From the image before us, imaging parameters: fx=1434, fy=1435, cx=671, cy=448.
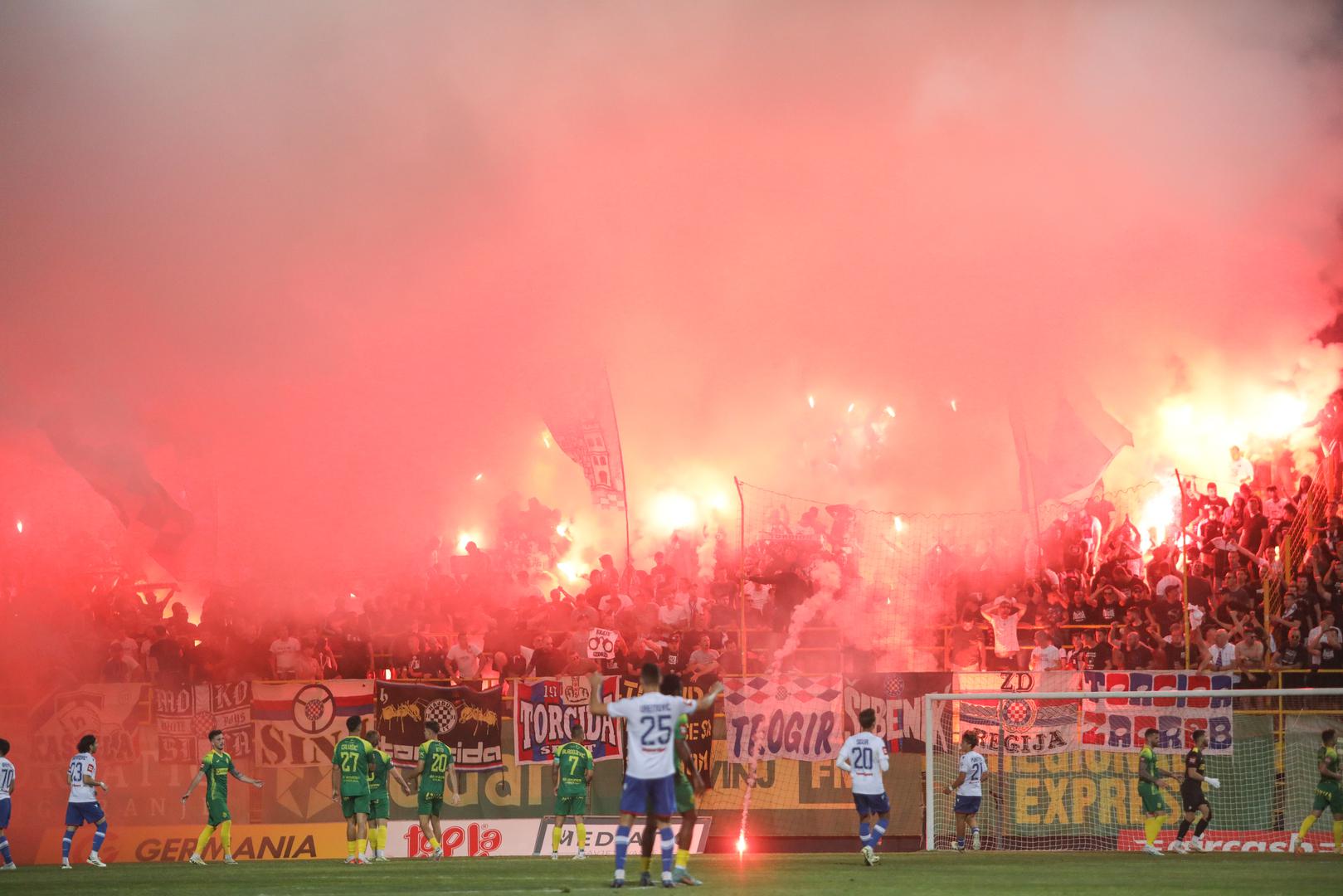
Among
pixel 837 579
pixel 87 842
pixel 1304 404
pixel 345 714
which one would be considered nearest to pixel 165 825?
pixel 87 842

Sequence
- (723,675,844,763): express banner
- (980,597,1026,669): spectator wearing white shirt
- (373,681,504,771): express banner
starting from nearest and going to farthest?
(723,675,844,763): express banner
(980,597,1026,669): spectator wearing white shirt
(373,681,504,771): express banner

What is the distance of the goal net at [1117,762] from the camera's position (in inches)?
727

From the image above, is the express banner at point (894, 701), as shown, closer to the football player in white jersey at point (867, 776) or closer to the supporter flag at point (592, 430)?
the football player in white jersey at point (867, 776)

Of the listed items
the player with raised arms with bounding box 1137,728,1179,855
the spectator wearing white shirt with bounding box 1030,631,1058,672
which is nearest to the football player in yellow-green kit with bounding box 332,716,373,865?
the spectator wearing white shirt with bounding box 1030,631,1058,672

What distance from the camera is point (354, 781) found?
63.5ft

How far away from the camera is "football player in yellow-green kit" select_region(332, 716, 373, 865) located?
19.3 m

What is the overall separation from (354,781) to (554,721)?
322cm

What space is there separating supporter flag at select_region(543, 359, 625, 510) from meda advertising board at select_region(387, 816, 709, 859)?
923 centimetres

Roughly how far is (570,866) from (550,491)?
19.0m

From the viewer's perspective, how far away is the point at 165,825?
72.1 ft

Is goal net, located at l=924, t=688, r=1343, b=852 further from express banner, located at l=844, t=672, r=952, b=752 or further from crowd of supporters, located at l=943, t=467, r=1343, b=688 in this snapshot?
crowd of supporters, located at l=943, t=467, r=1343, b=688

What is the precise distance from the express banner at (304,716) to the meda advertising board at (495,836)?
1659 millimetres

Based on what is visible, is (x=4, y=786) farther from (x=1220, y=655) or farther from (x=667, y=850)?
(x=1220, y=655)

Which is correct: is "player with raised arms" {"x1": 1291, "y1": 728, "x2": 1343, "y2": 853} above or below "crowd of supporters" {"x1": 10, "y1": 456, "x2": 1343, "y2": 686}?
below
